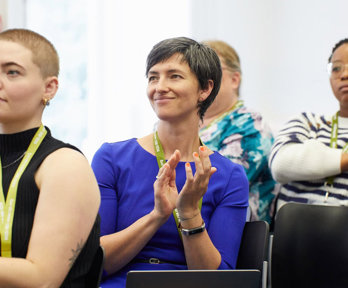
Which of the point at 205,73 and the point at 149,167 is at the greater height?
the point at 205,73

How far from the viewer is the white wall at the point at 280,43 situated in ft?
12.9

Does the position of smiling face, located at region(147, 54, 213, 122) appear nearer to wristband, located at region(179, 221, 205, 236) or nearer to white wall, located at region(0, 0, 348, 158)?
wristband, located at region(179, 221, 205, 236)

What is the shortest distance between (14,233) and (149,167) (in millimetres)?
778

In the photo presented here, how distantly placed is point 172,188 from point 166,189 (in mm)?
42

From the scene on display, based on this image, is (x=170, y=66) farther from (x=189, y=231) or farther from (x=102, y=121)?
(x=102, y=121)

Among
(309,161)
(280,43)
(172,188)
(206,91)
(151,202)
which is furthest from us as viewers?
(280,43)

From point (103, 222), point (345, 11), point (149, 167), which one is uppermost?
point (345, 11)

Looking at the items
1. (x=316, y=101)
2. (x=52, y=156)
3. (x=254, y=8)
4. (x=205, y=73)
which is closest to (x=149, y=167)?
(x=205, y=73)

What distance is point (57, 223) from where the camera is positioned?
1421mm

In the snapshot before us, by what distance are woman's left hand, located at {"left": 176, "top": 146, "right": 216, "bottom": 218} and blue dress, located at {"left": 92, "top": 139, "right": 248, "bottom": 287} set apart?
18cm

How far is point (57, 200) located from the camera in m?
1.43

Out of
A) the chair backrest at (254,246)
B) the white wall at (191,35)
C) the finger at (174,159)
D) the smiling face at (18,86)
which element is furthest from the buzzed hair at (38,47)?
the white wall at (191,35)

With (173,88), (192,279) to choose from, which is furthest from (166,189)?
(173,88)

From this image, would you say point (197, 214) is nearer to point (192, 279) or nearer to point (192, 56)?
point (192, 279)
